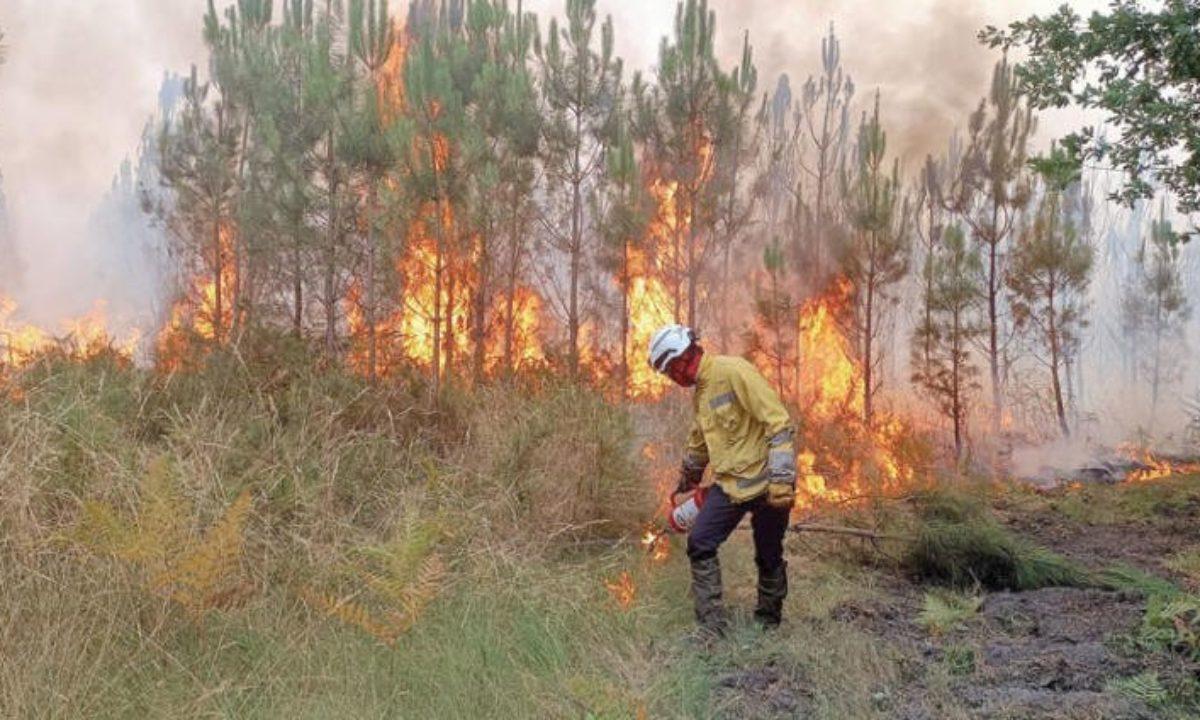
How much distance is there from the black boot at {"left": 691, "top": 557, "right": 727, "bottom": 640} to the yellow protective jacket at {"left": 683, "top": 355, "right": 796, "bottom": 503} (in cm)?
46

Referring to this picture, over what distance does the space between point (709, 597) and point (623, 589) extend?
2.24ft

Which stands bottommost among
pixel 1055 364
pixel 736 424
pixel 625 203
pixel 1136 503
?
pixel 1136 503

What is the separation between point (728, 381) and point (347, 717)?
2.82 m

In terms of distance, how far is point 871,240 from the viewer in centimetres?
2328

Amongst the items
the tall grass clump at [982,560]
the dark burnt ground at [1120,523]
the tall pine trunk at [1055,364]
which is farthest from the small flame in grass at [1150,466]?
the tall grass clump at [982,560]

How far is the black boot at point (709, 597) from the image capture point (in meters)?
5.79

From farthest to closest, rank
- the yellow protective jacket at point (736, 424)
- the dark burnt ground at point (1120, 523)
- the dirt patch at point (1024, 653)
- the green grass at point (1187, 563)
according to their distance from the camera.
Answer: the dark burnt ground at point (1120, 523)
the green grass at point (1187, 563)
the yellow protective jacket at point (736, 424)
the dirt patch at point (1024, 653)

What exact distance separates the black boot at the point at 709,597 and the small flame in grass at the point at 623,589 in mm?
475

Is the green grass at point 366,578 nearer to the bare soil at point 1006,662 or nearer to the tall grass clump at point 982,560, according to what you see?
the bare soil at point 1006,662

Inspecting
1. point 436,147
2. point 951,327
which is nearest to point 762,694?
point 436,147

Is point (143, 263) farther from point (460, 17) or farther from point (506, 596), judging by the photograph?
point (506, 596)

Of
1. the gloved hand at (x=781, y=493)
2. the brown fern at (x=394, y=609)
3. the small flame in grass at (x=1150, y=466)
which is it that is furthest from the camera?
the small flame in grass at (x=1150, y=466)

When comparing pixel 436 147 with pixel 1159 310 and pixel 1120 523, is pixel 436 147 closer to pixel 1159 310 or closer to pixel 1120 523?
pixel 1120 523

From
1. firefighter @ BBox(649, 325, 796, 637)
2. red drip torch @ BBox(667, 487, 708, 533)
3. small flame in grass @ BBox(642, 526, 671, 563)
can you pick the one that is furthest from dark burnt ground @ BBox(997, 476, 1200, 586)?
red drip torch @ BBox(667, 487, 708, 533)
